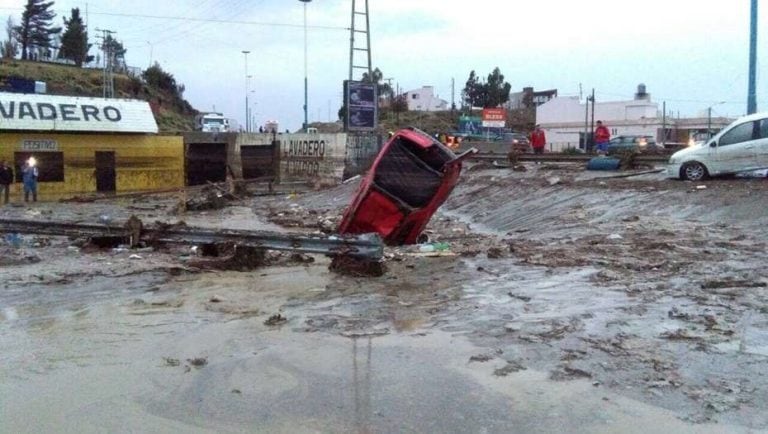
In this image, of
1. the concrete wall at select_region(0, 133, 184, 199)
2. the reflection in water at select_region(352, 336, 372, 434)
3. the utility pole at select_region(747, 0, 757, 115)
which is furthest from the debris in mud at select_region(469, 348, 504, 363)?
the concrete wall at select_region(0, 133, 184, 199)

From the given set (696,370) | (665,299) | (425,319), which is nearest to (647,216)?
(665,299)

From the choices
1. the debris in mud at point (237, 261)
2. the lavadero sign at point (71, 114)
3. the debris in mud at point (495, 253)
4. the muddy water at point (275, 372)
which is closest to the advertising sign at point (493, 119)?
the lavadero sign at point (71, 114)

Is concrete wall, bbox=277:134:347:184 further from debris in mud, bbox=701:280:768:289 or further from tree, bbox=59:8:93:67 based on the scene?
tree, bbox=59:8:93:67

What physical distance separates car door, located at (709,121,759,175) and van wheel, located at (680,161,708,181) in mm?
203

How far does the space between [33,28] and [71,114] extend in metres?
73.1

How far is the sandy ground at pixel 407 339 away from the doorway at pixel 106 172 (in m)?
18.5

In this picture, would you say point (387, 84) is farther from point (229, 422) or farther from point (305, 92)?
point (229, 422)

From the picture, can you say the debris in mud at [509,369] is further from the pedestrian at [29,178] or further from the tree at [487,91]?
the tree at [487,91]

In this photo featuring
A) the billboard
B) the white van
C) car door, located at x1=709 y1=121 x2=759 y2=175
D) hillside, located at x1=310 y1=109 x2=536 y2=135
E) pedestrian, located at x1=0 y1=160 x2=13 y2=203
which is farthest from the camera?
hillside, located at x1=310 y1=109 x2=536 y2=135

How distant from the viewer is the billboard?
3216cm

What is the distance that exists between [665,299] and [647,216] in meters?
6.96

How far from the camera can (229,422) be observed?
14.8ft

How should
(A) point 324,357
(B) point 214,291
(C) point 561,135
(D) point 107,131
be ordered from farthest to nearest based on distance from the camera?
1. (C) point 561,135
2. (D) point 107,131
3. (B) point 214,291
4. (A) point 324,357

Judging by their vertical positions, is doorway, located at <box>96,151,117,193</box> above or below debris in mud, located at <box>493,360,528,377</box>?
above
